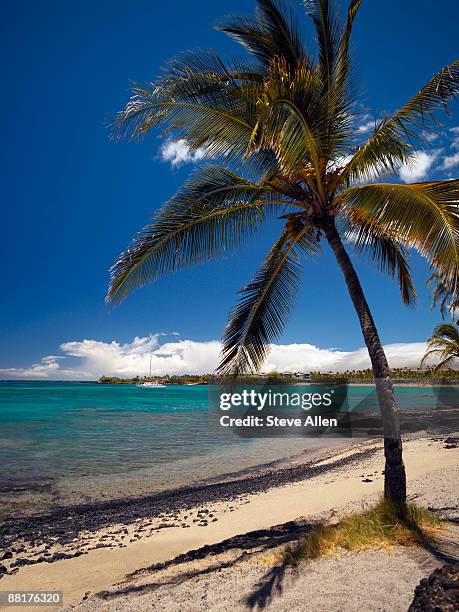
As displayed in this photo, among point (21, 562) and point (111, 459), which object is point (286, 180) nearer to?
point (21, 562)

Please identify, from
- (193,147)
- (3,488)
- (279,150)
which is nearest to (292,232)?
(279,150)

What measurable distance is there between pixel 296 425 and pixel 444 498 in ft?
86.6

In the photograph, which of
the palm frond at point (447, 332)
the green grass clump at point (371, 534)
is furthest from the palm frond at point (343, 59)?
the palm frond at point (447, 332)

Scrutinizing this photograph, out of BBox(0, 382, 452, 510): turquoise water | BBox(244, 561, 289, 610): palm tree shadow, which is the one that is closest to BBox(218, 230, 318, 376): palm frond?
BBox(244, 561, 289, 610): palm tree shadow

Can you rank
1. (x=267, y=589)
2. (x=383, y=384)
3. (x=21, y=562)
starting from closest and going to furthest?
(x=267, y=589) < (x=383, y=384) < (x=21, y=562)

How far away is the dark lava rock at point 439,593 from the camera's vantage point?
250 centimetres

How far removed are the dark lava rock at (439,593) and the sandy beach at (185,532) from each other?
1088 millimetres

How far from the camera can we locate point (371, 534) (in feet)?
17.0

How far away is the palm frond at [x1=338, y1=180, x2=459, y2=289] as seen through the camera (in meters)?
4.86

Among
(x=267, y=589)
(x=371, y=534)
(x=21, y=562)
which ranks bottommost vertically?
(x=21, y=562)

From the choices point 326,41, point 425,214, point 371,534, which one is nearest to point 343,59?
point 326,41

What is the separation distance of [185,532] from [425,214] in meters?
7.01

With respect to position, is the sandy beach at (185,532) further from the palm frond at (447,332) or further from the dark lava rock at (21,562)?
the palm frond at (447,332)

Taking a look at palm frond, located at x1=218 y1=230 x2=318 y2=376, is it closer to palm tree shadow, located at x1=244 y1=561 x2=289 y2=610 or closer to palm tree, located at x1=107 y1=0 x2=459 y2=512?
palm tree, located at x1=107 y1=0 x2=459 y2=512
